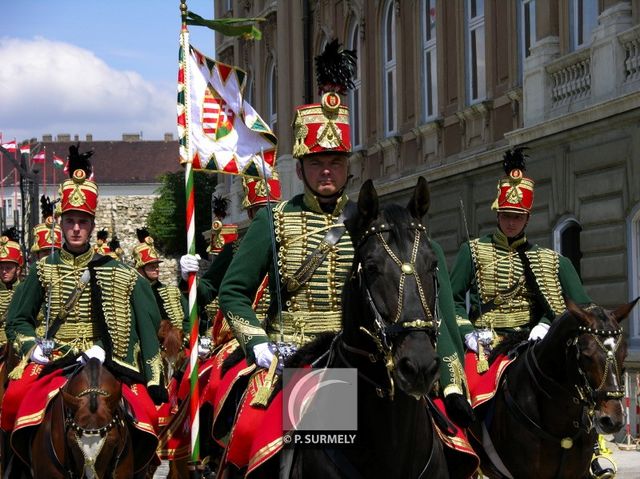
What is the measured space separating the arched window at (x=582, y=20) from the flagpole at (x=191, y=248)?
1085 centimetres

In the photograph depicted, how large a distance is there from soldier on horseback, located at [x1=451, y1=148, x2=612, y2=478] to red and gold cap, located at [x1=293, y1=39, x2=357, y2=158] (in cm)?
392

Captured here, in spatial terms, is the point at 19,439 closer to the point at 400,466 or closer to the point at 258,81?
the point at 400,466

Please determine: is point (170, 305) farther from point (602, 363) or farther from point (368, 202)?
point (368, 202)

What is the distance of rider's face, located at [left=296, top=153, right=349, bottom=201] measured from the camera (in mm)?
7199

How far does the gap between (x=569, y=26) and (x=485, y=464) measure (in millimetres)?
11937

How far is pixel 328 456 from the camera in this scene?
632cm

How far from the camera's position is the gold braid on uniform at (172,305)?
1744cm

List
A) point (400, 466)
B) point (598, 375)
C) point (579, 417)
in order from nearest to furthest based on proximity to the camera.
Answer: point (400, 466), point (598, 375), point (579, 417)

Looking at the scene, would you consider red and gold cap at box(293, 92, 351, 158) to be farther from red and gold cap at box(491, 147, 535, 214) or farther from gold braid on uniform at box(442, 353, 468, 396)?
red and gold cap at box(491, 147, 535, 214)

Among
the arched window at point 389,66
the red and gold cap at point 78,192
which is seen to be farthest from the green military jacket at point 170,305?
the arched window at point 389,66

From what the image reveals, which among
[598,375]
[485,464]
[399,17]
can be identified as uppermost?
[399,17]

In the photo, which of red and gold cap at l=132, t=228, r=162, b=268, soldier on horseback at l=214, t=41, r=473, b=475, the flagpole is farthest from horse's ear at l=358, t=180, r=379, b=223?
red and gold cap at l=132, t=228, r=162, b=268

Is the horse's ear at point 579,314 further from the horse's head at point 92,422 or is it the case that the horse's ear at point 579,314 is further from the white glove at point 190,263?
the horse's head at point 92,422

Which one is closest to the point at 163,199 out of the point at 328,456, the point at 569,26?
the point at 569,26
